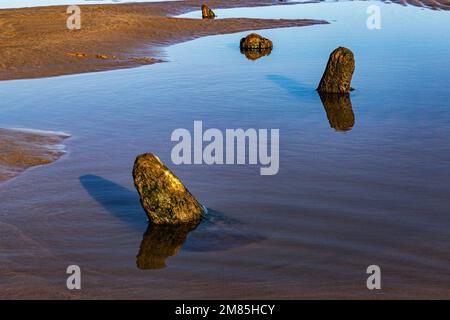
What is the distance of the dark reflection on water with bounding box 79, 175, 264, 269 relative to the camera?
8.57m

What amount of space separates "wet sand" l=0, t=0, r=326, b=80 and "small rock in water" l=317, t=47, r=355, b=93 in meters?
7.84

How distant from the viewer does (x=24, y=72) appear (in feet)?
73.0

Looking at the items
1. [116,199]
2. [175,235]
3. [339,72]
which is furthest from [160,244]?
[339,72]

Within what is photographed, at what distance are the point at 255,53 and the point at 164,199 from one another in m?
18.0

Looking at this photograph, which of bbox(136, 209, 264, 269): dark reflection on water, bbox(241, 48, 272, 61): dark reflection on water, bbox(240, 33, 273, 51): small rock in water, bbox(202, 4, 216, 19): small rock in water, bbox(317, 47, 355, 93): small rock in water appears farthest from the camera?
bbox(202, 4, 216, 19): small rock in water

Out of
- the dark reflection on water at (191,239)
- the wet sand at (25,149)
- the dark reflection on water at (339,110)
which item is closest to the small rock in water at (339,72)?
the dark reflection on water at (339,110)

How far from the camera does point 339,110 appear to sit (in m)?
16.5

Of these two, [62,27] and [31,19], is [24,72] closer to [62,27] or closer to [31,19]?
[62,27]

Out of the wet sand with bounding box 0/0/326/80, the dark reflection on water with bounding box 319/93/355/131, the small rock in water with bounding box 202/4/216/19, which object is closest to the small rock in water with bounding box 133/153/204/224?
the dark reflection on water with bounding box 319/93/355/131

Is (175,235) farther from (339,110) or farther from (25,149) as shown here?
(339,110)

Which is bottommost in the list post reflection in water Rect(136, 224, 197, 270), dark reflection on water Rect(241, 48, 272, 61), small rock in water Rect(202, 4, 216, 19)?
post reflection in water Rect(136, 224, 197, 270)

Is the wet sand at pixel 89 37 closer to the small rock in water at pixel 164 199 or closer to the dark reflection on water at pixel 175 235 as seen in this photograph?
the dark reflection on water at pixel 175 235

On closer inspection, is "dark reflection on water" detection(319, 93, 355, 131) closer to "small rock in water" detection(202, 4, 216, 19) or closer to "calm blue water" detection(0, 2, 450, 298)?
"calm blue water" detection(0, 2, 450, 298)

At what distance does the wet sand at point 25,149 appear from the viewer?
1183 cm
